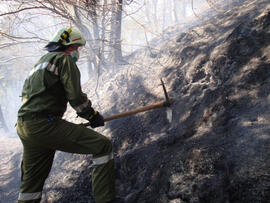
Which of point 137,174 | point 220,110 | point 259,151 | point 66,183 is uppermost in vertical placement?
point 220,110

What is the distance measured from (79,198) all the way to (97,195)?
0.95 meters

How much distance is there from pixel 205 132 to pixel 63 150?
2.03m

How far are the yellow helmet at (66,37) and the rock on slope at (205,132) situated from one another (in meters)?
Answer: 2.09

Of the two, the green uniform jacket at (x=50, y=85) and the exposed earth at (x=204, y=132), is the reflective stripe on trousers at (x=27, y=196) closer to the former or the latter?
the exposed earth at (x=204, y=132)

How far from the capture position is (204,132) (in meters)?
2.89

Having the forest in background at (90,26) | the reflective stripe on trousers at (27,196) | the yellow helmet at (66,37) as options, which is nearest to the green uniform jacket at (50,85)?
the yellow helmet at (66,37)

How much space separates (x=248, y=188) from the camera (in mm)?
1790

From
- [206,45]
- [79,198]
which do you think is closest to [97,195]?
[79,198]

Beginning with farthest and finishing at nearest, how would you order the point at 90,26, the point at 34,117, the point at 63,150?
the point at 90,26 → the point at 63,150 → the point at 34,117

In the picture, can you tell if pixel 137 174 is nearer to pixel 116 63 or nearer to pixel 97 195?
pixel 97 195

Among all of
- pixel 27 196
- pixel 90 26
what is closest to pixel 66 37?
pixel 27 196

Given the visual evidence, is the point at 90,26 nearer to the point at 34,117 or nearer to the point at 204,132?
the point at 34,117

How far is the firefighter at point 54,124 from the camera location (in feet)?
7.32

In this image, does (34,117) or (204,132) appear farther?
(204,132)
